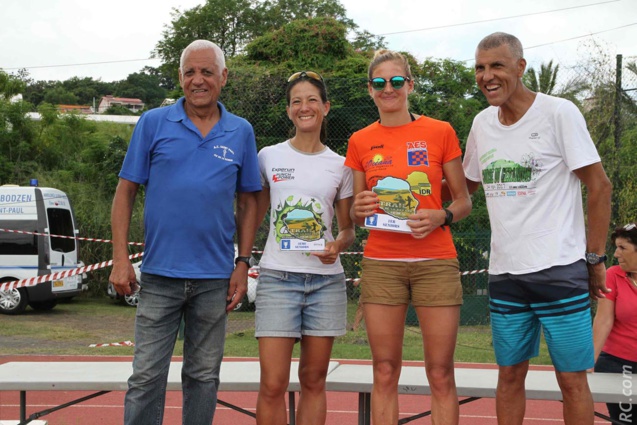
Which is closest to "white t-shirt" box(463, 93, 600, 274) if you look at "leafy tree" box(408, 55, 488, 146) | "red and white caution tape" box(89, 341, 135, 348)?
"red and white caution tape" box(89, 341, 135, 348)

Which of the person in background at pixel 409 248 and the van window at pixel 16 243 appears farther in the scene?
the van window at pixel 16 243

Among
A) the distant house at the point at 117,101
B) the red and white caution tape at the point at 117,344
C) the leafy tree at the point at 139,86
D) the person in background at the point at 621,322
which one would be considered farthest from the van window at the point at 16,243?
the distant house at the point at 117,101

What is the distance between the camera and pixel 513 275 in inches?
135

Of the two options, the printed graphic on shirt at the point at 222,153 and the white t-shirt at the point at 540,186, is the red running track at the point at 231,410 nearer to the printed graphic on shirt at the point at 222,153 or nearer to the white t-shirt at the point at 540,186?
the white t-shirt at the point at 540,186

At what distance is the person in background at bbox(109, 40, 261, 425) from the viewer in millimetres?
3457

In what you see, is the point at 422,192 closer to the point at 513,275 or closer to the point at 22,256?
the point at 513,275

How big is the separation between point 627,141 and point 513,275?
6.46m

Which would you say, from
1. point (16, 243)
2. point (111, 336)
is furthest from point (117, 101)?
point (111, 336)

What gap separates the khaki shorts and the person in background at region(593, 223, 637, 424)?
1.50 meters

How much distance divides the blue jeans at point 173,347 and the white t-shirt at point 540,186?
139cm

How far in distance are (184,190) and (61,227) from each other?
42.8 feet

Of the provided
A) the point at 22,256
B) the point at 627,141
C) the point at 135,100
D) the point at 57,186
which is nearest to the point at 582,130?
the point at 627,141

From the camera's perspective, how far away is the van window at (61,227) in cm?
1533

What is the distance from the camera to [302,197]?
3.67 meters
